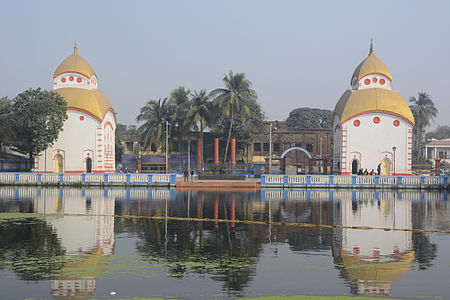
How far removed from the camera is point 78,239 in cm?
1405

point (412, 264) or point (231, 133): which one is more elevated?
point (231, 133)

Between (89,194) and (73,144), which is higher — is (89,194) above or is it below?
below

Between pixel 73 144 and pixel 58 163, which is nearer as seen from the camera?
pixel 73 144

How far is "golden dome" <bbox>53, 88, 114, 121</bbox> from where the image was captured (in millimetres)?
48000

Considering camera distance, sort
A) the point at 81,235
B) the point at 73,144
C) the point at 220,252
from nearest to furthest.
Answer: the point at 220,252
the point at 81,235
the point at 73,144

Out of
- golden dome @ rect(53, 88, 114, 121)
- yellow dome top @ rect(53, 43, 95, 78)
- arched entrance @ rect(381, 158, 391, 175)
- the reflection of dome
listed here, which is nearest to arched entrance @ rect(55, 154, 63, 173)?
golden dome @ rect(53, 88, 114, 121)

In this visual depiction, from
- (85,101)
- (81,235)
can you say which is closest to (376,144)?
(85,101)

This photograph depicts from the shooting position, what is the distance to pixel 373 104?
154 feet

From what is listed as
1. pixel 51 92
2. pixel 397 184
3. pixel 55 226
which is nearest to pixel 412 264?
pixel 55 226

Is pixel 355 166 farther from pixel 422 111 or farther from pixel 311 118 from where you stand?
pixel 311 118

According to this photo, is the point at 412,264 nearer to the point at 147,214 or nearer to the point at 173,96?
the point at 147,214

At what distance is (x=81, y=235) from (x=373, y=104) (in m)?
37.0

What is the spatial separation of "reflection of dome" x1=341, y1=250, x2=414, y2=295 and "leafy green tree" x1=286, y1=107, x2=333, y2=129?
95144mm

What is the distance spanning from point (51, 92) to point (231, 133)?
72.0 ft
